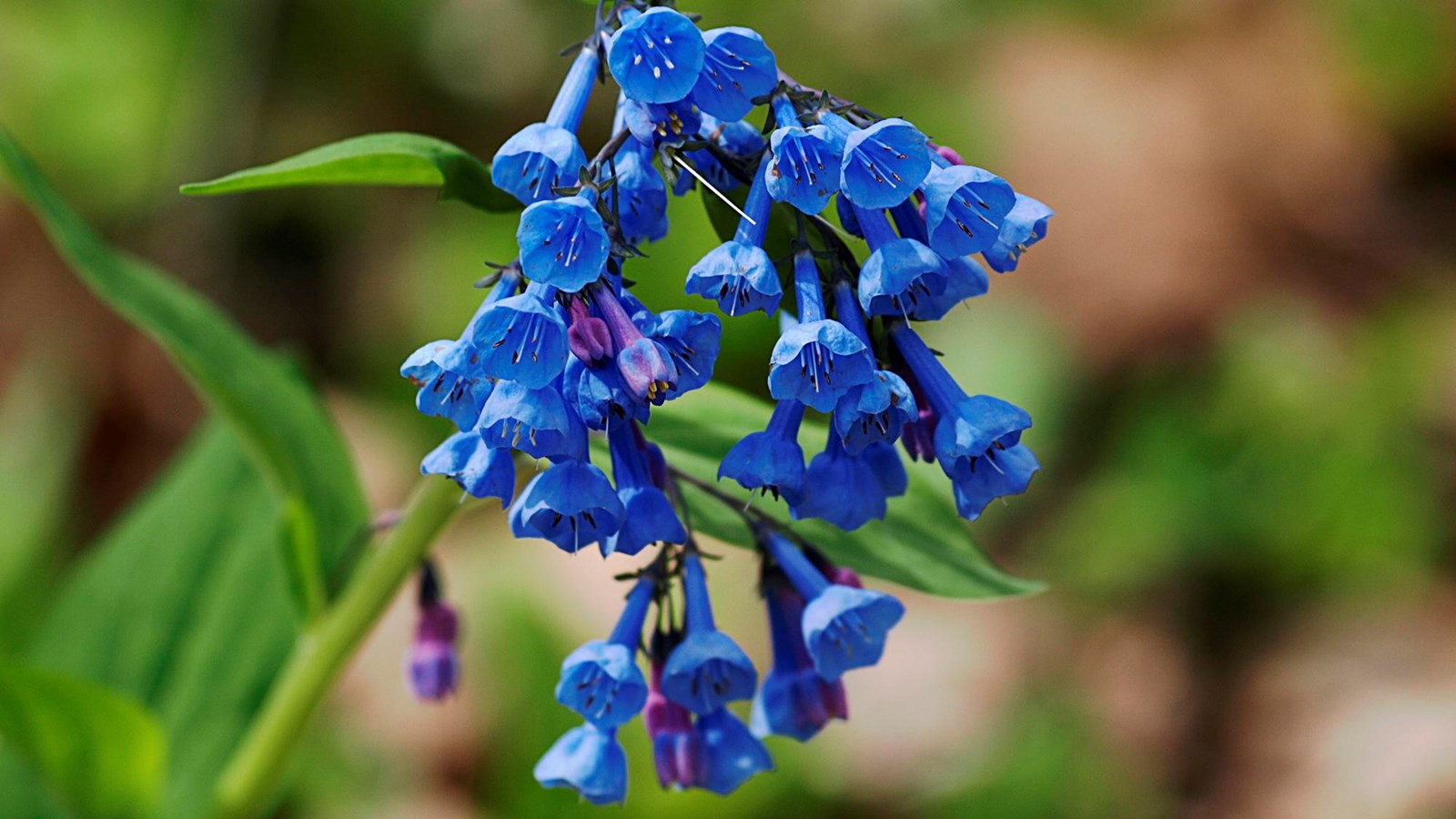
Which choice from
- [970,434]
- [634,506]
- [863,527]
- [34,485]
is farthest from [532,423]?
[34,485]

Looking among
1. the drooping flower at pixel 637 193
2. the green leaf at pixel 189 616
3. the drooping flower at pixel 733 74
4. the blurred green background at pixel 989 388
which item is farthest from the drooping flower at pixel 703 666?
the blurred green background at pixel 989 388

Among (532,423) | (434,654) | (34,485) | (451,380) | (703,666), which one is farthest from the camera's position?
(34,485)

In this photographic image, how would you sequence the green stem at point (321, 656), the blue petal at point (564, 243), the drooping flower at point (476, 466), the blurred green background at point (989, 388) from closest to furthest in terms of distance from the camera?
the blue petal at point (564, 243)
the drooping flower at point (476, 466)
the green stem at point (321, 656)
the blurred green background at point (989, 388)

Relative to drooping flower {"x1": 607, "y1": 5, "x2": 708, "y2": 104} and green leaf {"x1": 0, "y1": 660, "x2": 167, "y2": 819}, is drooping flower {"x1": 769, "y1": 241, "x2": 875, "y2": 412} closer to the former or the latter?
drooping flower {"x1": 607, "y1": 5, "x2": 708, "y2": 104}

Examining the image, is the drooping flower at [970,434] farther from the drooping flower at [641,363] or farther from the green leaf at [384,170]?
the green leaf at [384,170]

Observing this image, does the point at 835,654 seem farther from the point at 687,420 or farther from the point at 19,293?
the point at 19,293

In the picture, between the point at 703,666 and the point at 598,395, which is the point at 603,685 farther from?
the point at 598,395

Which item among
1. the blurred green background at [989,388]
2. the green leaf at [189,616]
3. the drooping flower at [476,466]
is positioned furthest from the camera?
the blurred green background at [989,388]
